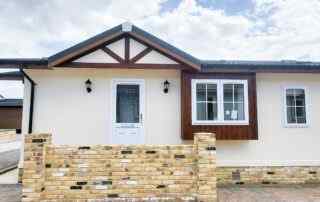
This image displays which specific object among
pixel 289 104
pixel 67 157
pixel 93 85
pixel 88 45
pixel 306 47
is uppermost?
pixel 306 47

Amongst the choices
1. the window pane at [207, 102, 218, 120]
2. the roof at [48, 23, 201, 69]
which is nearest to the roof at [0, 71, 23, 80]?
the roof at [48, 23, 201, 69]

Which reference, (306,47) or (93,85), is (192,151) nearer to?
(93,85)

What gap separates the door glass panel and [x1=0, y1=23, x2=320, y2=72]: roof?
153 centimetres

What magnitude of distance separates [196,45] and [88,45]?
35.9 ft

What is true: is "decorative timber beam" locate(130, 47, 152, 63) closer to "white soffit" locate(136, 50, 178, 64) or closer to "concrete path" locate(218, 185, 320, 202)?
"white soffit" locate(136, 50, 178, 64)

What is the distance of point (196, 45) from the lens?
671 inches

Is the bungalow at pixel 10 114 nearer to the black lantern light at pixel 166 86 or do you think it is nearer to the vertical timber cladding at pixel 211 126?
the black lantern light at pixel 166 86

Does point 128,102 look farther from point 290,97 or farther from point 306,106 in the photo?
point 306,106

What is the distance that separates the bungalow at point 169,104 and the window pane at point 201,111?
3 cm

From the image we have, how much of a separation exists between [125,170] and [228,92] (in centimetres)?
412

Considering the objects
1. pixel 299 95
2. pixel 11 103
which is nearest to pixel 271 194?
pixel 299 95

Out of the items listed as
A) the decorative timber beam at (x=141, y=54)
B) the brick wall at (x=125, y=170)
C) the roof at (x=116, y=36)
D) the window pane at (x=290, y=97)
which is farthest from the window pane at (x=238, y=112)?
the decorative timber beam at (x=141, y=54)

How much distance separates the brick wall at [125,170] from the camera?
5523 mm

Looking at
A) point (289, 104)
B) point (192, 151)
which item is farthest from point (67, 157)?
point (289, 104)
